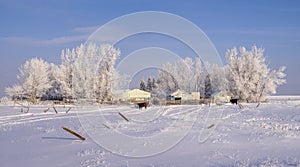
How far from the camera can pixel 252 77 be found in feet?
213

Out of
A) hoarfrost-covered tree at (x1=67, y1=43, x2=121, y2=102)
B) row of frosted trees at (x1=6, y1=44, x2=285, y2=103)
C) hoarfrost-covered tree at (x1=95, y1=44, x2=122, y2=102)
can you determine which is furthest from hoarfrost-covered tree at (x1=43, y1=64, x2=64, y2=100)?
hoarfrost-covered tree at (x1=95, y1=44, x2=122, y2=102)

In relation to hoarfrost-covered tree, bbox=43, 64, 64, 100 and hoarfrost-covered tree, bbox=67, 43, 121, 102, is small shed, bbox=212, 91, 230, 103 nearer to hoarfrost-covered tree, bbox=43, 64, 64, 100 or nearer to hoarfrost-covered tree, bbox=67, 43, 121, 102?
hoarfrost-covered tree, bbox=67, 43, 121, 102

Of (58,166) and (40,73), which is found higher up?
(40,73)

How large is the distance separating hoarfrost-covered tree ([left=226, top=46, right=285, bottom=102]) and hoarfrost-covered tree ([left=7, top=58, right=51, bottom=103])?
40555 mm

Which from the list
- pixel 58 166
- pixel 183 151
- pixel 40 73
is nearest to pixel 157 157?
pixel 183 151

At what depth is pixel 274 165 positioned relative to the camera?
26.4 feet

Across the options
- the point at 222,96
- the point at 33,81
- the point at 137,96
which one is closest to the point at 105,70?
the point at 137,96

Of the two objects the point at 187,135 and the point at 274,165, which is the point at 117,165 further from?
the point at 187,135

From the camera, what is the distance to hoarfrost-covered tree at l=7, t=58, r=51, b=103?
73688 mm

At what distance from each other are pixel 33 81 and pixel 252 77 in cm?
4699

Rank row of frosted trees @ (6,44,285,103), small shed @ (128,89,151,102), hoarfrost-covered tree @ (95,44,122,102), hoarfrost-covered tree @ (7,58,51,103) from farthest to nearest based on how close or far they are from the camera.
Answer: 1. hoarfrost-covered tree @ (7,58,51,103)
2. row of frosted trees @ (6,44,285,103)
3. small shed @ (128,89,151,102)
4. hoarfrost-covered tree @ (95,44,122,102)

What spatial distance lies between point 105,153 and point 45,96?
72.5 metres

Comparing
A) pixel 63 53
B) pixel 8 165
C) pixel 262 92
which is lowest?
pixel 8 165

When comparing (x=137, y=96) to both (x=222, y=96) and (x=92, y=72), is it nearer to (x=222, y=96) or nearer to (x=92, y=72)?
(x=92, y=72)
